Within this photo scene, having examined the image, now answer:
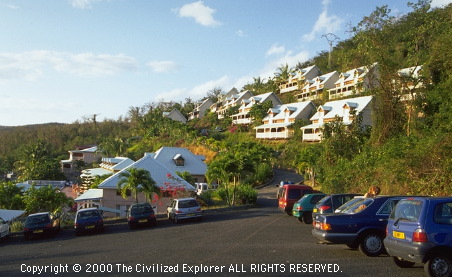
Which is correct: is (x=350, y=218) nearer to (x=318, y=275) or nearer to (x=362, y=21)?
(x=318, y=275)

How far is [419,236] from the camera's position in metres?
7.58

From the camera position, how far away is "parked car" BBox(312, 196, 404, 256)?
10.3 m

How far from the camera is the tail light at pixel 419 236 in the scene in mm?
7516

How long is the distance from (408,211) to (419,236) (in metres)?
0.71

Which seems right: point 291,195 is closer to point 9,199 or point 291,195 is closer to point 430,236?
point 430,236

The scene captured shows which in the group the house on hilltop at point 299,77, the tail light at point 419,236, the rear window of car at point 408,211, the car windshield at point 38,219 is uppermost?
the house on hilltop at point 299,77

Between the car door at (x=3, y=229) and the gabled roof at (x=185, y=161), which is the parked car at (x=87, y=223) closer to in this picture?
the car door at (x=3, y=229)

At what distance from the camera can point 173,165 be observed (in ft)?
160

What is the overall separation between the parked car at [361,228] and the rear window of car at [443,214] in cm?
271

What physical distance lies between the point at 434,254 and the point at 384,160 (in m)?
17.5

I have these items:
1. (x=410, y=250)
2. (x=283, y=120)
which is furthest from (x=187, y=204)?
(x=283, y=120)

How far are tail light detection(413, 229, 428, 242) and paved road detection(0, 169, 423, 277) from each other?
1353mm

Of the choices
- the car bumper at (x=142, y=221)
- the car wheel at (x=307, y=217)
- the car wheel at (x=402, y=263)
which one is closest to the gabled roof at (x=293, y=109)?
the car bumper at (x=142, y=221)

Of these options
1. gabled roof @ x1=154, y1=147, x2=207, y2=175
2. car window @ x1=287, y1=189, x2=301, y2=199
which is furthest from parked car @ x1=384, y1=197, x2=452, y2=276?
gabled roof @ x1=154, y1=147, x2=207, y2=175
